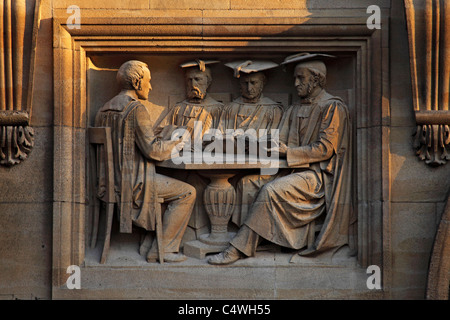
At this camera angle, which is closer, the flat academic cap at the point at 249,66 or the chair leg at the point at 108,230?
the chair leg at the point at 108,230

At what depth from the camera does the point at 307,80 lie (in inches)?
455

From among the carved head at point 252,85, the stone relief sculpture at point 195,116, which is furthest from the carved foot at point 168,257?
the carved head at point 252,85

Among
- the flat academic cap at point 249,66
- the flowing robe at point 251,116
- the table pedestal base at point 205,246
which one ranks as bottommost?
the table pedestal base at point 205,246

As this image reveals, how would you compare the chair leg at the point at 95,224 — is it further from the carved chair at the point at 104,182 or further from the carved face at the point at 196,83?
the carved face at the point at 196,83

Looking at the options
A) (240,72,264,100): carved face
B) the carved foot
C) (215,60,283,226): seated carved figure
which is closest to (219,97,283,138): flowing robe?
(215,60,283,226): seated carved figure

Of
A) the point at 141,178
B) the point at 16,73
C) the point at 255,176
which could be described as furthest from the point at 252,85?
the point at 16,73

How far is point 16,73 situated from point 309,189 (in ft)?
11.4

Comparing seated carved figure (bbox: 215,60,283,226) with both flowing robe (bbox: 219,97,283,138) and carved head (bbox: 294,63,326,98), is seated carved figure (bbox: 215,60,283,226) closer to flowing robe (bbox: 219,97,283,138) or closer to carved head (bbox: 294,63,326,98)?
flowing robe (bbox: 219,97,283,138)

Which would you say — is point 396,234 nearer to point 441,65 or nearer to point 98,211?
point 441,65

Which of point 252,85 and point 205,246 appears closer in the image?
point 205,246

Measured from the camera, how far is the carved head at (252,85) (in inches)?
460

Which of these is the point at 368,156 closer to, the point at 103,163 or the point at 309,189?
the point at 309,189

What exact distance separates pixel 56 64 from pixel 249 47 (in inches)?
85.2

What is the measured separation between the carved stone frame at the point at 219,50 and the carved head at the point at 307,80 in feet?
0.78
